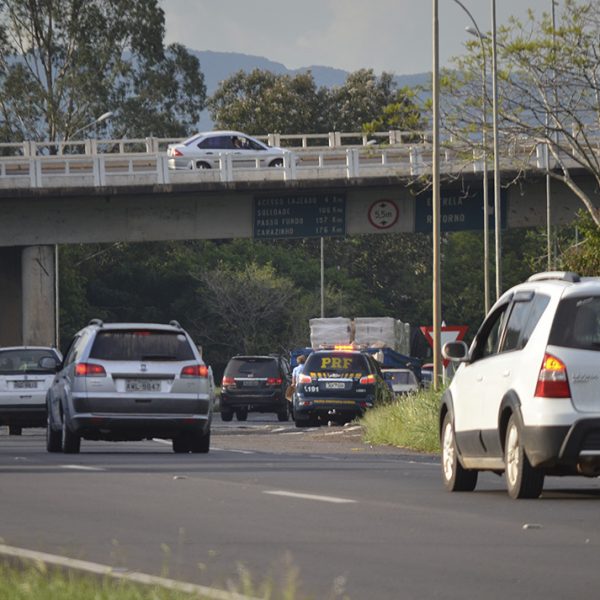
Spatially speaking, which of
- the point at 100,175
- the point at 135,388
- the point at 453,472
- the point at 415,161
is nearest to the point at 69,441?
the point at 135,388

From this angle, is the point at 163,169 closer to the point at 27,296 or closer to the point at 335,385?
the point at 27,296

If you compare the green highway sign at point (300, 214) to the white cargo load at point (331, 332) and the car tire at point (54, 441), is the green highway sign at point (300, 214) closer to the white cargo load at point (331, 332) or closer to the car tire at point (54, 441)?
the white cargo load at point (331, 332)

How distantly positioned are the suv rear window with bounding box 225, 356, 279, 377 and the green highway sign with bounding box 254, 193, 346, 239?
5855 mm

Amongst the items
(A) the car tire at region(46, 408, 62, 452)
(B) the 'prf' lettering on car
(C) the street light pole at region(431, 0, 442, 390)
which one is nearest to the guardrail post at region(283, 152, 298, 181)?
(C) the street light pole at region(431, 0, 442, 390)

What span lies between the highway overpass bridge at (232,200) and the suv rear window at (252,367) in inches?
229

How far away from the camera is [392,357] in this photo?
60.2m

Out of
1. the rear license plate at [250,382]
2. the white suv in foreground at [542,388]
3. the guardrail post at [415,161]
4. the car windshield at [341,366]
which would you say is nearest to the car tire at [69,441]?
the white suv in foreground at [542,388]

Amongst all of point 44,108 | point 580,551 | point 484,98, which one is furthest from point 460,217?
point 580,551

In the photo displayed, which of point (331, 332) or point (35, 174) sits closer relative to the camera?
point (35, 174)

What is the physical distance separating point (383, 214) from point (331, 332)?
10517 millimetres

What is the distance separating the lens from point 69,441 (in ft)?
80.0

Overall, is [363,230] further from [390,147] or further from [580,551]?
[580,551]

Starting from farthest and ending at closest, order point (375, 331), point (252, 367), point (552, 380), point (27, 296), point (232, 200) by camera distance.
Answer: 1. point (375, 331)
2. point (27, 296)
3. point (232, 200)
4. point (252, 367)
5. point (552, 380)

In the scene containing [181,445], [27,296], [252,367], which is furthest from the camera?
[27,296]
